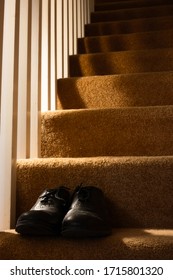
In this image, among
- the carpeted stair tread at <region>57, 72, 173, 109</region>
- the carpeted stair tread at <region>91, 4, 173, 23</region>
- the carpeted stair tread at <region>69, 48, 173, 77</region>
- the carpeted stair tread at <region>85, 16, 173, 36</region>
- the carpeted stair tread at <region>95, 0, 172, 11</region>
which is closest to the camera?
the carpeted stair tread at <region>57, 72, 173, 109</region>

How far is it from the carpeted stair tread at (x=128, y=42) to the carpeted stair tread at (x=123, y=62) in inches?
10.6

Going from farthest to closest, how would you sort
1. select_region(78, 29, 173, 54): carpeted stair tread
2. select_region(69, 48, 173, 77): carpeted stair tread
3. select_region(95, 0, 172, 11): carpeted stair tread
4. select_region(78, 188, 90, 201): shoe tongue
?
→ 1. select_region(95, 0, 172, 11): carpeted stair tread
2. select_region(78, 29, 173, 54): carpeted stair tread
3. select_region(69, 48, 173, 77): carpeted stair tread
4. select_region(78, 188, 90, 201): shoe tongue

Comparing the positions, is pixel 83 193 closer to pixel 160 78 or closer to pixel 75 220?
pixel 75 220

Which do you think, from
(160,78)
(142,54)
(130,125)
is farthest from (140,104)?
(142,54)

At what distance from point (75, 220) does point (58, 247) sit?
7 centimetres

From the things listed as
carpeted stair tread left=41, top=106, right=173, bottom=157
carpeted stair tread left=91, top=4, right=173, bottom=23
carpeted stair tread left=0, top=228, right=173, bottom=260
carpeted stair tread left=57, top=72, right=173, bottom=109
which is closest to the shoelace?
carpeted stair tread left=0, top=228, right=173, bottom=260

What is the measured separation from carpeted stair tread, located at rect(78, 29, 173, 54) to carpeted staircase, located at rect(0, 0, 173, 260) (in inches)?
11.5

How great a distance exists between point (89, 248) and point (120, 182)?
0.26m

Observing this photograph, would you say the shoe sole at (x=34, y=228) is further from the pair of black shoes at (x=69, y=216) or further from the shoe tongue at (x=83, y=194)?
the shoe tongue at (x=83, y=194)

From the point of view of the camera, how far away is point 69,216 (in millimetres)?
747

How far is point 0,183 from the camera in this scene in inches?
35.7

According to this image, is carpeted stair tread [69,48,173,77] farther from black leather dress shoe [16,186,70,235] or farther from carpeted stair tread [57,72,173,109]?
black leather dress shoe [16,186,70,235]

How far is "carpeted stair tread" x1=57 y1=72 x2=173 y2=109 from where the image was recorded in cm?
134

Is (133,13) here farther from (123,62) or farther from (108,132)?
(108,132)
